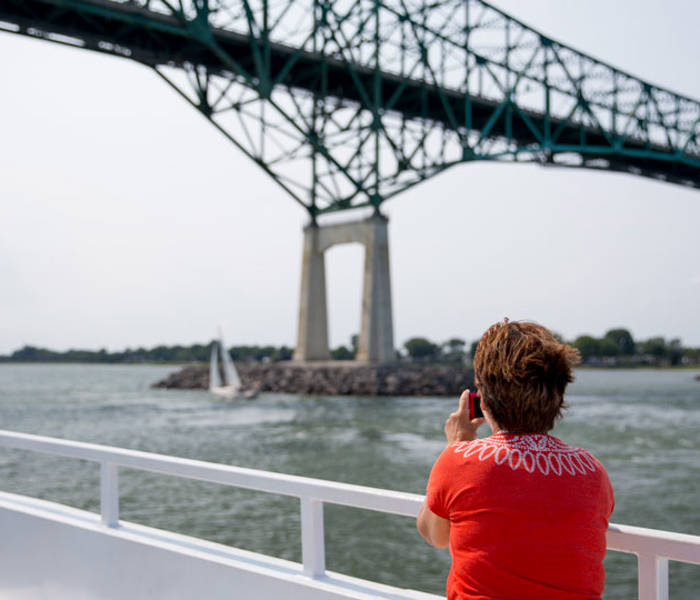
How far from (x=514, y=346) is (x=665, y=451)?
15.6 m

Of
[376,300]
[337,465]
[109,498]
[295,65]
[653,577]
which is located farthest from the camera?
[376,300]

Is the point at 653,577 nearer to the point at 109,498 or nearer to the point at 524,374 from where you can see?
the point at 524,374

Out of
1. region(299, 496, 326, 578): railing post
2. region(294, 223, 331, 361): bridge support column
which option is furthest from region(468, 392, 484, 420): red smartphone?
region(294, 223, 331, 361): bridge support column

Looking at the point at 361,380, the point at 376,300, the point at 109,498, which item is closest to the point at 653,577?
the point at 109,498

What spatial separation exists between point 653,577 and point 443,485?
58 cm

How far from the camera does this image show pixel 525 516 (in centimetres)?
138

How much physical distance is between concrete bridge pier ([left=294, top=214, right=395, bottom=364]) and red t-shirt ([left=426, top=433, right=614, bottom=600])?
2820 cm

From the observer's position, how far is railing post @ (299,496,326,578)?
2143 mm

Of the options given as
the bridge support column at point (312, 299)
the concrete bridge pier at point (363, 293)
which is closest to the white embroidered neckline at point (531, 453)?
the concrete bridge pier at point (363, 293)

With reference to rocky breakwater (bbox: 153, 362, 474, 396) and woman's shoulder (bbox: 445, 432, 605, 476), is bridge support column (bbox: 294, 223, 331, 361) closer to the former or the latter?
rocky breakwater (bbox: 153, 362, 474, 396)

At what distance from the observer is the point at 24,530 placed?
3.05 meters

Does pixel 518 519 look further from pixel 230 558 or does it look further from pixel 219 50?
pixel 219 50

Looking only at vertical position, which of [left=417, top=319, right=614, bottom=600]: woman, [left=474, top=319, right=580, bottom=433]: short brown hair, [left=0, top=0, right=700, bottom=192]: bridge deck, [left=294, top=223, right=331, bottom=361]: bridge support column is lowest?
[left=417, top=319, right=614, bottom=600]: woman

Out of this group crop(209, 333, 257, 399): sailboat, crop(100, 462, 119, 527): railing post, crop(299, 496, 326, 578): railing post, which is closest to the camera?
crop(299, 496, 326, 578): railing post
